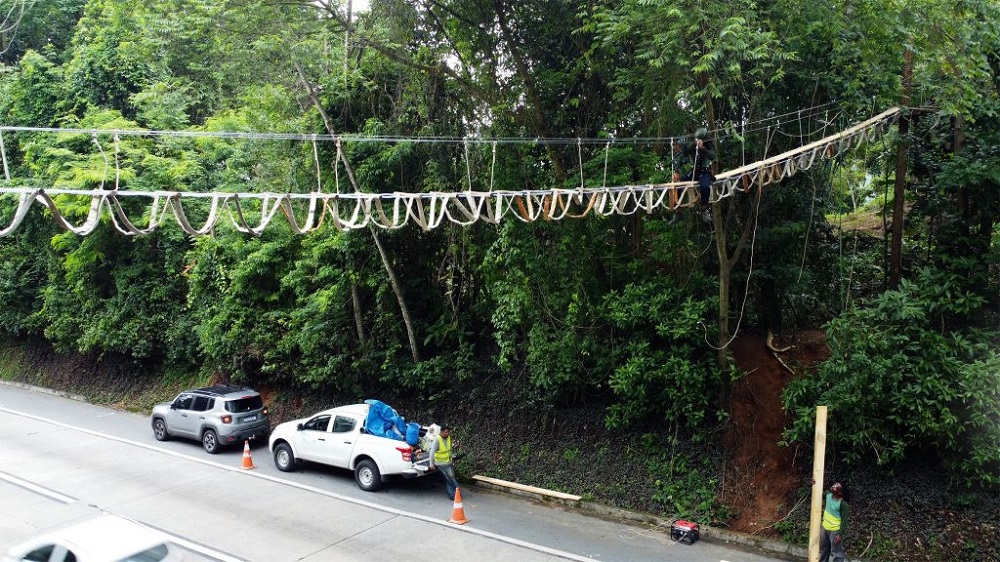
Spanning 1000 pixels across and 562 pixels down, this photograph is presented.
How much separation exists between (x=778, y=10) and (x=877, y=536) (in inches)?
308

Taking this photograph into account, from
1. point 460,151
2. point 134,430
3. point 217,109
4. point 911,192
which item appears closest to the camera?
point 911,192

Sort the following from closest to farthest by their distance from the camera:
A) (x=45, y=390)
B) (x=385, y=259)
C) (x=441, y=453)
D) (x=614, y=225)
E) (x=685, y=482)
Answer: (x=685, y=482), (x=441, y=453), (x=614, y=225), (x=385, y=259), (x=45, y=390)

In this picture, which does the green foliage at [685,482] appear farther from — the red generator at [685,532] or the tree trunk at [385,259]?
the tree trunk at [385,259]

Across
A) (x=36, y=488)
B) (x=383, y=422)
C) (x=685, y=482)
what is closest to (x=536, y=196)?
(x=383, y=422)

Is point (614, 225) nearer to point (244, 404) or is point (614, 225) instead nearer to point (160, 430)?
point (244, 404)

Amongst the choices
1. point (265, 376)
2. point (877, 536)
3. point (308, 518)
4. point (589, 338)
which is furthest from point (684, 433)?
point (265, 376)

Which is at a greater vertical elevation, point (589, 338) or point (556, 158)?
point (556, 158)

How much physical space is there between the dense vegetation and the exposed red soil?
444 mm

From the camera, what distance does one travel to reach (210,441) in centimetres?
1480

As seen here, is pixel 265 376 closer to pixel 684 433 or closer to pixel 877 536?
pixel 684 433

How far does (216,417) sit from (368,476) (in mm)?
4510

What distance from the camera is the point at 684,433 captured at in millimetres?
11789

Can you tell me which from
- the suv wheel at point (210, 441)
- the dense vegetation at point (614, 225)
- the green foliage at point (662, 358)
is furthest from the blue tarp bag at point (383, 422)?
the suv wheel at point (210, 441)

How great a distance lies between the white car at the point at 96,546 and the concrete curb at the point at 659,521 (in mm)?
6383
